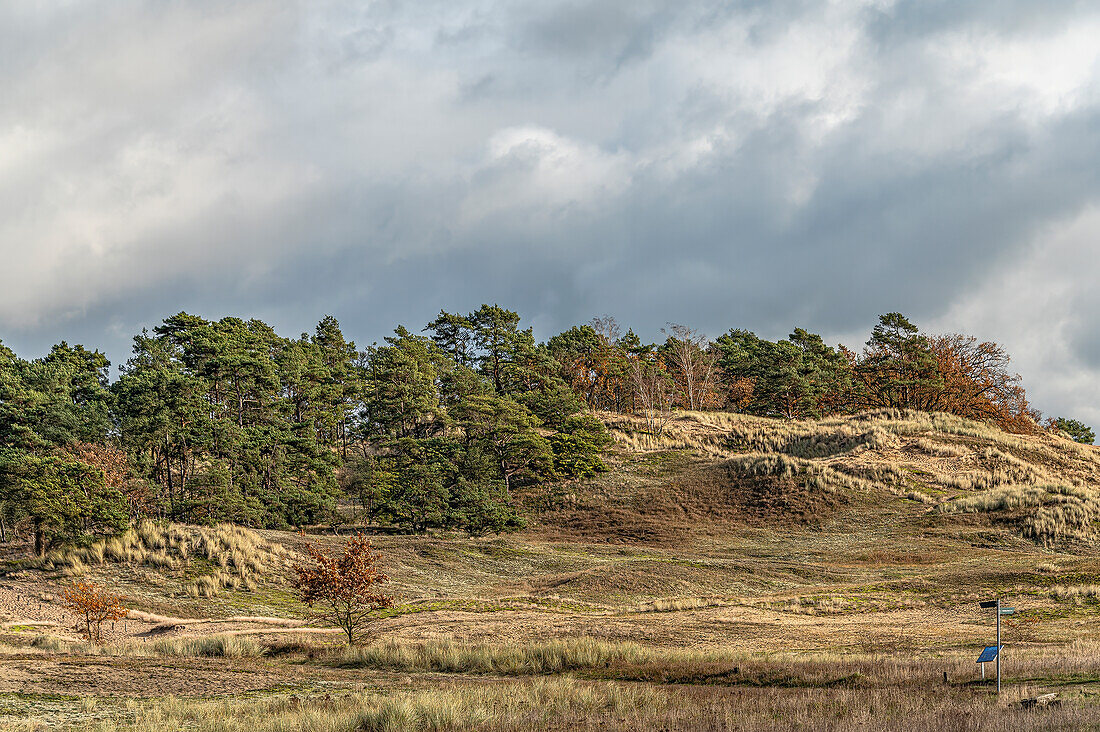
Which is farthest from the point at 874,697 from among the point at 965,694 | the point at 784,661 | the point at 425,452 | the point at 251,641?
the point at 425,452

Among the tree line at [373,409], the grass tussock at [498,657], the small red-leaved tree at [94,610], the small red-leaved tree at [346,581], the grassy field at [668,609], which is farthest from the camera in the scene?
the tree line at [373,409]

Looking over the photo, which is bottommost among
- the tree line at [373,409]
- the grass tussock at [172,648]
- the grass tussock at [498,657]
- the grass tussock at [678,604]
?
the grass tussock at [678,604]

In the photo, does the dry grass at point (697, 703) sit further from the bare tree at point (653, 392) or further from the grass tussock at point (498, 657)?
the bare tree at point (653, 392)

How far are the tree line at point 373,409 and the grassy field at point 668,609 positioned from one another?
4.36 metres

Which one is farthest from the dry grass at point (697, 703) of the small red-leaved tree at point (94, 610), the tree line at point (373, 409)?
the tree line at point (373, 409)

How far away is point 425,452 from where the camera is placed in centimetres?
6241

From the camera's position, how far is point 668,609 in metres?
34.2

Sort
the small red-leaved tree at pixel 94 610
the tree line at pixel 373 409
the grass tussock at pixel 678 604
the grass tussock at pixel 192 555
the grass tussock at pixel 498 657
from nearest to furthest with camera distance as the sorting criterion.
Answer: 1. the grass tussock at pixel 498 657
2. the small red-leaved tree at pixel 94 610
3. the grass tussock at pixel 678 604
4. the grass tussock at pixel 192 555
5. the tree line at pixel 373 409

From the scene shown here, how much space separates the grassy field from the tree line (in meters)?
4.36

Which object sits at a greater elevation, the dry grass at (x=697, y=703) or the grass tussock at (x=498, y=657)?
the dry grass at (x=697, y=703)

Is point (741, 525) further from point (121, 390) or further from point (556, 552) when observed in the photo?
point (121, 390)

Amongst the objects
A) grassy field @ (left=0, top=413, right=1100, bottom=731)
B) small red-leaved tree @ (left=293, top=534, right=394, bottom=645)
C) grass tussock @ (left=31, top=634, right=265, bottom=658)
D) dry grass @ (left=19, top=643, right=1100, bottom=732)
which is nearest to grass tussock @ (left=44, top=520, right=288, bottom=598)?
grassy field @ (left=0, top=413, right=1100, bottom=731)

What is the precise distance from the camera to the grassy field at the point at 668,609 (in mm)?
14125

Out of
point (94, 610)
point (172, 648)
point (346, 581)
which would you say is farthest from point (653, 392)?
point (172, 648)
